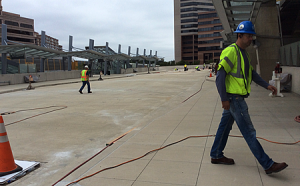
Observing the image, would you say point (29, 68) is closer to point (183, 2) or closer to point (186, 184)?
point (186, 184)

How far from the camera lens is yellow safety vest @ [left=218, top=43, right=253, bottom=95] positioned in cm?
374

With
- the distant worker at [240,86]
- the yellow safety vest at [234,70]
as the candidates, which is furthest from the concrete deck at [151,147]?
the yellow safety vest at [234,70]

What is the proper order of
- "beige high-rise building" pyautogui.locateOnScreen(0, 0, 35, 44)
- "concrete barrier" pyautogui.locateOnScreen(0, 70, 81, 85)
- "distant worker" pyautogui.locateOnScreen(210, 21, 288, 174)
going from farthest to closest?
1. "beige high-rise building" pyautogui.locateOnScreen(0, 0, 35, 44)
2. "concrete barrier" pyautogui.locateOnScreen(0, 70, 81, 85)
3. "distant worker" pyautogui.locateOnScreen(210, 21, 288, 174)

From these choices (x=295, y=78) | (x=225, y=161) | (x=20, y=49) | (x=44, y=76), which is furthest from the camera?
(x=44, y=76)

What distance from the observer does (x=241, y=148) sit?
4891 millimetres

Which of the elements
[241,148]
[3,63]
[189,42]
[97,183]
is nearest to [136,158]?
[97,183]

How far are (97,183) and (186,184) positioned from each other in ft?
3.98

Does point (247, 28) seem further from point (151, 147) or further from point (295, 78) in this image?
point (295, 78)

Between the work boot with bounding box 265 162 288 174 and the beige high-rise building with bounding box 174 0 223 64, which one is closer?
the work boot with bounding box 265 162 288 174

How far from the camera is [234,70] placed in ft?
12.5

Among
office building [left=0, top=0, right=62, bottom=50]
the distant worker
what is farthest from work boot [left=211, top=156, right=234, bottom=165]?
office building [left=0, top=0, right=62, bottom=50]

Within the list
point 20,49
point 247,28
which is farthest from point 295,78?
point 20,49

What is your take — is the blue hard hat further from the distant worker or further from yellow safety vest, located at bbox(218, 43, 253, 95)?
yellow safety vest, located at bbox(218, 43, 253, 95)

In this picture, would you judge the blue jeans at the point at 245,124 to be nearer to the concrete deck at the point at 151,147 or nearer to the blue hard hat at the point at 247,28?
the concrete deck at the point at 151,147
